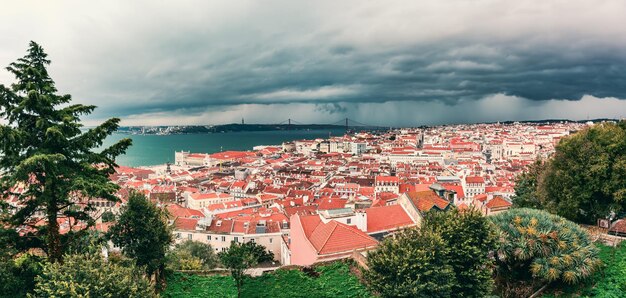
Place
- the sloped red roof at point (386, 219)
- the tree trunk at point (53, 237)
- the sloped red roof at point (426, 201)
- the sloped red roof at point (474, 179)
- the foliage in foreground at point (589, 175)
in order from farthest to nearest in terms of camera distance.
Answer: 1. the sloped red roof at point (474, 179)
2. the sloped red roof at point (426, 201)
3. the sloped red roof at point (386, 219)
4. the foliage in foreground at point (589, 175)
5. the tree trunk at point (53, 237)

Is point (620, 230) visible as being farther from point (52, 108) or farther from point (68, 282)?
point (52, 108)

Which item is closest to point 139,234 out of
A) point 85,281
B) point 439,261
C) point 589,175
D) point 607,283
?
point 85,281

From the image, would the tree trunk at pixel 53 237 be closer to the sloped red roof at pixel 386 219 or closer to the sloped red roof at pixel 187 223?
the sloped red roof at pixel 386 219

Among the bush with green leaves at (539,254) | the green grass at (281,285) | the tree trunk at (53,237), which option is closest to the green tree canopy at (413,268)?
the green grass at (281,285)

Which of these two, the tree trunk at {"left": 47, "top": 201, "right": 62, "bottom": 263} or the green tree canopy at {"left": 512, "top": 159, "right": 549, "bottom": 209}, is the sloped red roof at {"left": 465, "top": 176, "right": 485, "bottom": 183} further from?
the tree trunk at {"left": 47, "top": 201, "right": 62, "bottom": 263}

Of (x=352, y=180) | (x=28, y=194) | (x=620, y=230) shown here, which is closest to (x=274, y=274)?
(x=28, y=194)

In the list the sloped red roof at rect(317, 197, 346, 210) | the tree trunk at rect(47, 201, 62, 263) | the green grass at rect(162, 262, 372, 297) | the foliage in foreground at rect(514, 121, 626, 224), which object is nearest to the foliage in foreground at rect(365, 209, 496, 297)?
the green grass at rect(162, 262, 372, 297)
